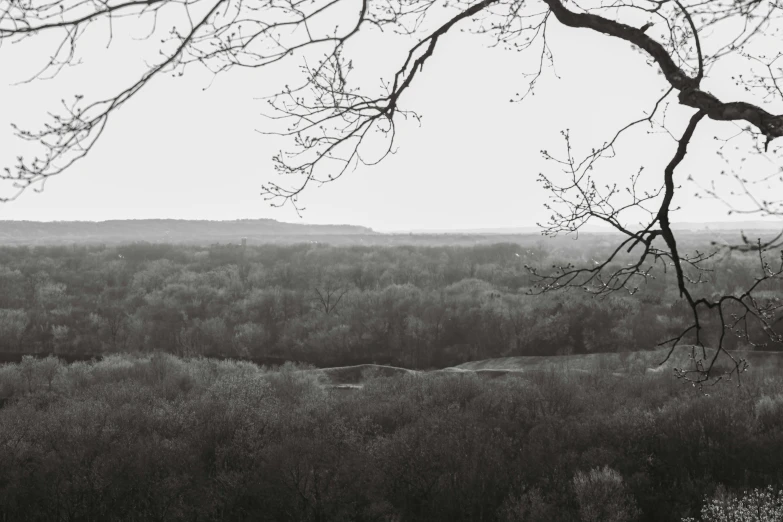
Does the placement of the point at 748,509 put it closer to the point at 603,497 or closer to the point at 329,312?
the point at 603,497

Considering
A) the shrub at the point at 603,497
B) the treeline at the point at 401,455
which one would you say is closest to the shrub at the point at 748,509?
the treeline at the point at 401,455

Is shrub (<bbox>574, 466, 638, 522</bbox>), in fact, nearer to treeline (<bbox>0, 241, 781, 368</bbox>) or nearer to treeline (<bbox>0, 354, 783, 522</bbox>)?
treeline (<bbox>0, 354, 783, 522</bbox>)

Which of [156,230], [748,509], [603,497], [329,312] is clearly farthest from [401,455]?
[156,230]

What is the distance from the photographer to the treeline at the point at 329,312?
22.0 m

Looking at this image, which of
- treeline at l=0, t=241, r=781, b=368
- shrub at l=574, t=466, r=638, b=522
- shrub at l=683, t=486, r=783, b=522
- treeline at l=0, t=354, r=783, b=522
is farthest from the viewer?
treeline at l=0, t=241, r=781, b=368

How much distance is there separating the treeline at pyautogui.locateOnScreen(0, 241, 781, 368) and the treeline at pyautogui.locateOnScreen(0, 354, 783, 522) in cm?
834

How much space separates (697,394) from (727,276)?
16891mm

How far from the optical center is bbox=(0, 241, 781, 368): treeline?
2205cm

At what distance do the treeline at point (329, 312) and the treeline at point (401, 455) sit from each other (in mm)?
8338

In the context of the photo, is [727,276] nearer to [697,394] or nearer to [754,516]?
[697,394]

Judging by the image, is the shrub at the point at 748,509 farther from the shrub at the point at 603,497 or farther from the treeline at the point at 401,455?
the shrub at the point at 603,497

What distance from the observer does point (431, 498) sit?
9.60 metres

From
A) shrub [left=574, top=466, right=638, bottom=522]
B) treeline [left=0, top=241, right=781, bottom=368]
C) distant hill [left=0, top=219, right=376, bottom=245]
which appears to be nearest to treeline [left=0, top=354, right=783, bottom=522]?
shrub [left=574, top=466, right=638, bottom=522]

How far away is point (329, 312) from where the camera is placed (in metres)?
25.1
